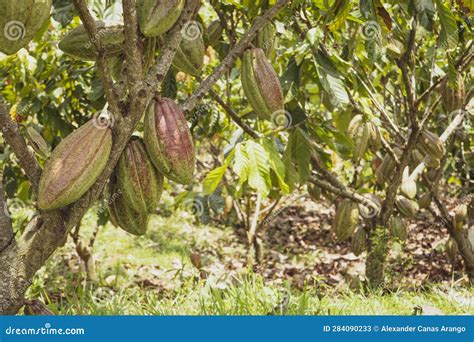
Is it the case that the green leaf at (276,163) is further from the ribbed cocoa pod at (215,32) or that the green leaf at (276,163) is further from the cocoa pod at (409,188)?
the cocoa pod at (409,188)

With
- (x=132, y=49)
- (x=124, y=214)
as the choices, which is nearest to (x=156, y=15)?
(x=132, y=49)

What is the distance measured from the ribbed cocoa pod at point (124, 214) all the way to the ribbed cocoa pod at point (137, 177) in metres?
0.03

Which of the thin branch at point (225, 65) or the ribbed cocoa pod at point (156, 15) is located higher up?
the ribbed cocoa pod at point (156, 15)

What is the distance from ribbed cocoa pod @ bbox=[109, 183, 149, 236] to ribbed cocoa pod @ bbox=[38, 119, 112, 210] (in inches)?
6.3

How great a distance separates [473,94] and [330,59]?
158cm

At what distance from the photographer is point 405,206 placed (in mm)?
3297

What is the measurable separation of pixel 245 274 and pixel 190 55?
1.74 meters

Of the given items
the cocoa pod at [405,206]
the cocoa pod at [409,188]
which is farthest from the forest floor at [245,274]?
the cocoa pod at [409,188]

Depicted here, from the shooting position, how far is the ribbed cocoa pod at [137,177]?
130 cm

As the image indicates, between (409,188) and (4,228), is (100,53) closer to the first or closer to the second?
(4,228)

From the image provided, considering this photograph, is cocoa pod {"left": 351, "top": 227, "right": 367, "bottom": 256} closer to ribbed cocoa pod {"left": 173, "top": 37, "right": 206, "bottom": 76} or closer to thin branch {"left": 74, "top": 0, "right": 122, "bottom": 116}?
ribbed cocoa pod {"left": 173, "top": 37, "right": 206, "bottom": 76}

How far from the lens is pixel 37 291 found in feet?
11.4
